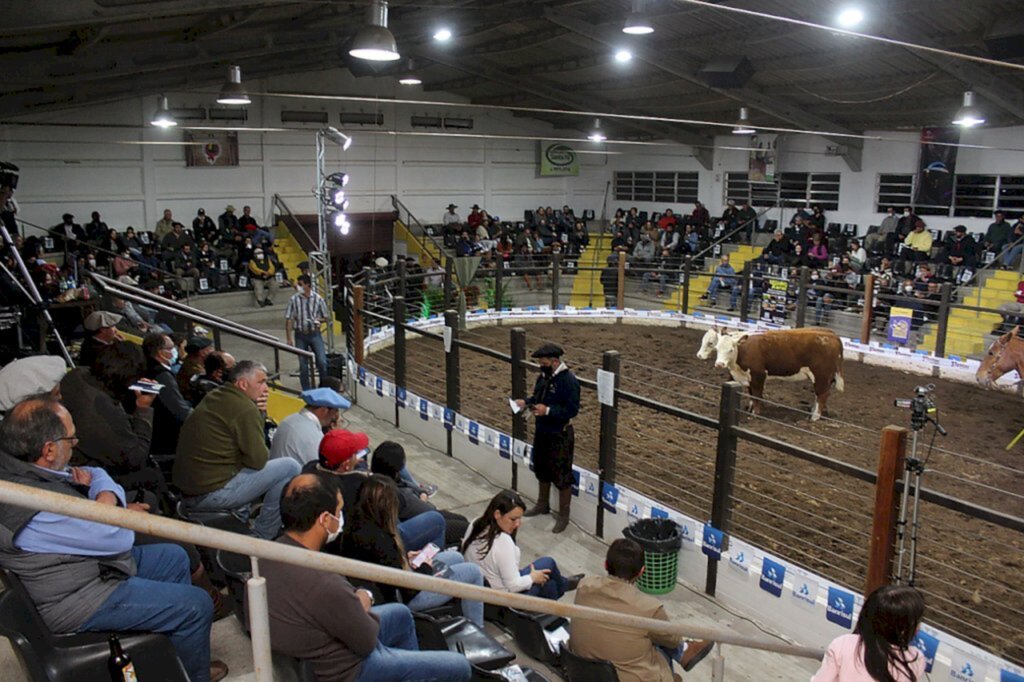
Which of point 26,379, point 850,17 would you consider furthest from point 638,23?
point 26,379

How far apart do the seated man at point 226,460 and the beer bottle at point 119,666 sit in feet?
5.54

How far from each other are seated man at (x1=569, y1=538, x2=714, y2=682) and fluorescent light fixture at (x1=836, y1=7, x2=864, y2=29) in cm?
1059

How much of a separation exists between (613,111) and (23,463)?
77.1ft

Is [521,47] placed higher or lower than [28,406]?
higher

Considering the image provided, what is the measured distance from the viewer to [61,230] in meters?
20.5

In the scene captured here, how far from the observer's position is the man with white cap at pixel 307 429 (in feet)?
18.9

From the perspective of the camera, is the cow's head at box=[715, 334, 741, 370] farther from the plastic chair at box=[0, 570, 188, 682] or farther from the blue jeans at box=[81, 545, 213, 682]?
the plastic chair at box=[0, 570, 188, 682]

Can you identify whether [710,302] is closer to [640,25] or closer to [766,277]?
[766,277]

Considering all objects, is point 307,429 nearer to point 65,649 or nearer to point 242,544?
point 65,649

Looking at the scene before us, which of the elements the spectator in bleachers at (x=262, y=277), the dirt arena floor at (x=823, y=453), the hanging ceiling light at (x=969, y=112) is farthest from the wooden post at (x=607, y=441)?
the spectator in bleachers at (x=262, y=277)

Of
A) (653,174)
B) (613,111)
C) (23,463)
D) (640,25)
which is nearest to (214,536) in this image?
(23,463)

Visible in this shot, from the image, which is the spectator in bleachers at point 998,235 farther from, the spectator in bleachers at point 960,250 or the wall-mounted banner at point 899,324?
the wall-mounted banner at point 899,324

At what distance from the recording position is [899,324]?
554 inches

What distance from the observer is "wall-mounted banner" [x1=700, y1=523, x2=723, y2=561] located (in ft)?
20.2
